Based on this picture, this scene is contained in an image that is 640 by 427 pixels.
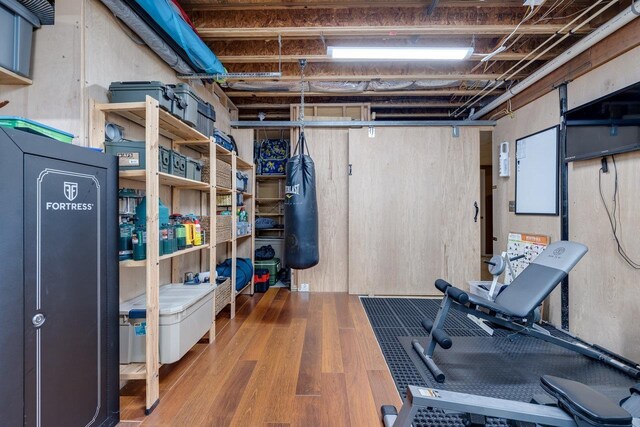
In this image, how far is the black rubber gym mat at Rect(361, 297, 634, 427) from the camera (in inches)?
66.2

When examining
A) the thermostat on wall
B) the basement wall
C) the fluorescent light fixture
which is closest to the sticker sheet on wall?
the basement wall

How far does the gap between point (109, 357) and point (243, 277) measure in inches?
74.6

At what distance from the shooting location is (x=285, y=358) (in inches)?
81.4

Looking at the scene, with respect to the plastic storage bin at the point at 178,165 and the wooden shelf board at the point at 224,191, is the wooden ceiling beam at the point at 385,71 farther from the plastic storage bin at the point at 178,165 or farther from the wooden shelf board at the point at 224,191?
the plastic storage bin at the point at 178,165

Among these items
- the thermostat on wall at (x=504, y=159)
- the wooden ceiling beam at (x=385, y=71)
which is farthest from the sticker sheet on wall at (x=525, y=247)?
the wooden ceiling beam at (x=385, y=71)

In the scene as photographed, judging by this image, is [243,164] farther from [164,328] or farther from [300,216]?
[164,328]

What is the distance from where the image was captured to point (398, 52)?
2377mm

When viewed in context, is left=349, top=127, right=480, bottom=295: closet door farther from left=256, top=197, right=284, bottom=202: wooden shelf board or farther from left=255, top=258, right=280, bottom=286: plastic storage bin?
left=256, top=197, right=284, bottom=202: wooden shelf board

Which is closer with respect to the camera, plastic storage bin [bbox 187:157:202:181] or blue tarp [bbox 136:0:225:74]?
blue tarp [bbox 136:0:225:74]

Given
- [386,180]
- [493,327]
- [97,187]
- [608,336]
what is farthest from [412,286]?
[97,187]

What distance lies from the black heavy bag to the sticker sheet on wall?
7.09 ft

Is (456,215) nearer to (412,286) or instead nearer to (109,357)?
(412,286)

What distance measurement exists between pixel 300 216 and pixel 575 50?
9.52 ft

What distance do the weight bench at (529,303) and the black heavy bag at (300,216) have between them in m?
1.35
